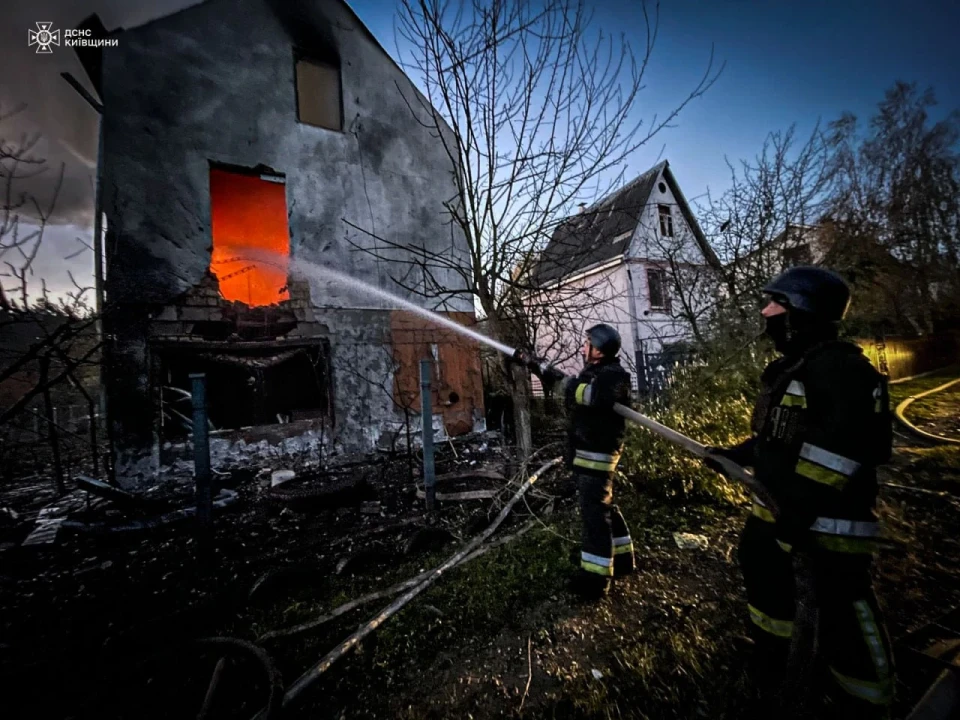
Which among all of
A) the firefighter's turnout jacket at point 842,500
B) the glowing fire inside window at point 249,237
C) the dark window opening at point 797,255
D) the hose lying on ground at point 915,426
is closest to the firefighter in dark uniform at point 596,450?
the firefighter's turnout jacket at point 842,500

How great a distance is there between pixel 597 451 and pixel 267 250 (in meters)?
8.43

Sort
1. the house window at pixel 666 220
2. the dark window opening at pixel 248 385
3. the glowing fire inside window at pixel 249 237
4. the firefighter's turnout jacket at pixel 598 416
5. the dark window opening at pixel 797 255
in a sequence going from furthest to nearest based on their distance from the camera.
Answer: the house window at pixel 666 220, the glowing fire inside window at pixel 249 237, the dark window opening at pixel 797 255, the dark window opening at pixel 248 385, the firefighter's turnout jacket at pixel 598 416

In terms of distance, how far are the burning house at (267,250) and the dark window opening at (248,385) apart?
41 mm

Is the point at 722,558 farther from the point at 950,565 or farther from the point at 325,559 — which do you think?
the point at 325,559

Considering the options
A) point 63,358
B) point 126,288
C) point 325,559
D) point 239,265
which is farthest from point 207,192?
point 325,559

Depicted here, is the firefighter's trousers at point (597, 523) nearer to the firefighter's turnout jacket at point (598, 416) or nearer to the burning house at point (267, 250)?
the firefighter's turnout jacket at point (598, 416)

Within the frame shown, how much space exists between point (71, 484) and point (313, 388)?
444 cm

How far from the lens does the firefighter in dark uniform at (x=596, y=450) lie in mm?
2902

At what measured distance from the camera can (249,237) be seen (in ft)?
43.1

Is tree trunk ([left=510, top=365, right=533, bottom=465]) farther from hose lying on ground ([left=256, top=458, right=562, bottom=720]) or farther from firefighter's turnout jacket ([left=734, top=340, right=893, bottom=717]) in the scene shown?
firefighter's turnout jacket ([left=734, top=340, right=893, bottom=717])

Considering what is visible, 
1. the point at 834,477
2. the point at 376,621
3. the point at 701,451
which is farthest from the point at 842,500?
the point at 376,621

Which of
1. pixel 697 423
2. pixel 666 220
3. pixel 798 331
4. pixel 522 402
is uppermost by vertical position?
pixel 666 220

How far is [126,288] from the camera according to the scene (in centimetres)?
673

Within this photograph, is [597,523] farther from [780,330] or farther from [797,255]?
[797,255]
